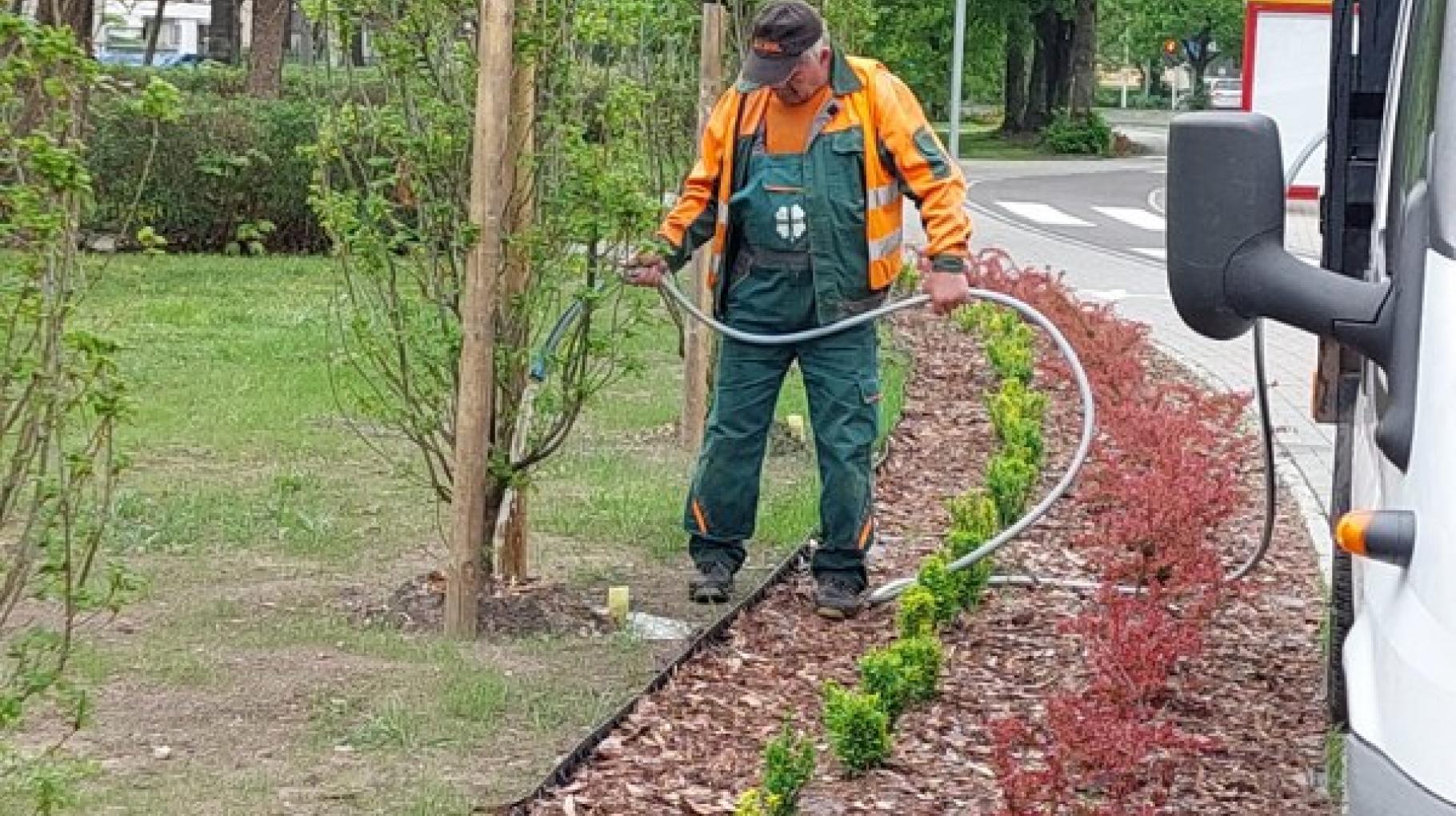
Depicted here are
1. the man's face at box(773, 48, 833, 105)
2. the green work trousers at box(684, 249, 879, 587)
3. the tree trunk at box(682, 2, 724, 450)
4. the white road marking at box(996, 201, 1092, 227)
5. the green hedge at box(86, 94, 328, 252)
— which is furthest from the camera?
the white road marking at box(996, 201, 1092, 227)

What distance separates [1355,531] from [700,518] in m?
4.42

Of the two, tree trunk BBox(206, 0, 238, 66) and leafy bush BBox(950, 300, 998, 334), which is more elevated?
tree trunk BBox(206, 0, 238, 66)

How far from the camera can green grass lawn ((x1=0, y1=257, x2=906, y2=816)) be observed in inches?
227

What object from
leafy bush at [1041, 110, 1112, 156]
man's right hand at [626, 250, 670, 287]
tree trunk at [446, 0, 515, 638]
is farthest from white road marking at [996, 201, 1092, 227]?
tree trunk at [446, 0, 515, 638]

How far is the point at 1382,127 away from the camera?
5566mm

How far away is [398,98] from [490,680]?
5.61 feet

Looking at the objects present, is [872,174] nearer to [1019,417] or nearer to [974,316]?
[1019,417]

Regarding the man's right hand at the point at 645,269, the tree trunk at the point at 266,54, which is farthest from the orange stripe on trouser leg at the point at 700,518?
the tree trunk at the point at 266,54

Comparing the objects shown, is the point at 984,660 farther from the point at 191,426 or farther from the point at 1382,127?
the point at 191,426

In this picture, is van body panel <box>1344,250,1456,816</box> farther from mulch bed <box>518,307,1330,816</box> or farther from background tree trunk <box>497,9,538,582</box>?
background tree trunk <box>497,9,538,582</box>

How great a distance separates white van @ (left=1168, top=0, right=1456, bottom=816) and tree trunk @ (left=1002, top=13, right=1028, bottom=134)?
185ft

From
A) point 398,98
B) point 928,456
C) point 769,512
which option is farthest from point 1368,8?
point 928,456

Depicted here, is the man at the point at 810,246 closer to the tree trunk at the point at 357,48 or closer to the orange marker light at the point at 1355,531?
the tree trunk at the point at 357,48

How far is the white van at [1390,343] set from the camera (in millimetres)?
3170
